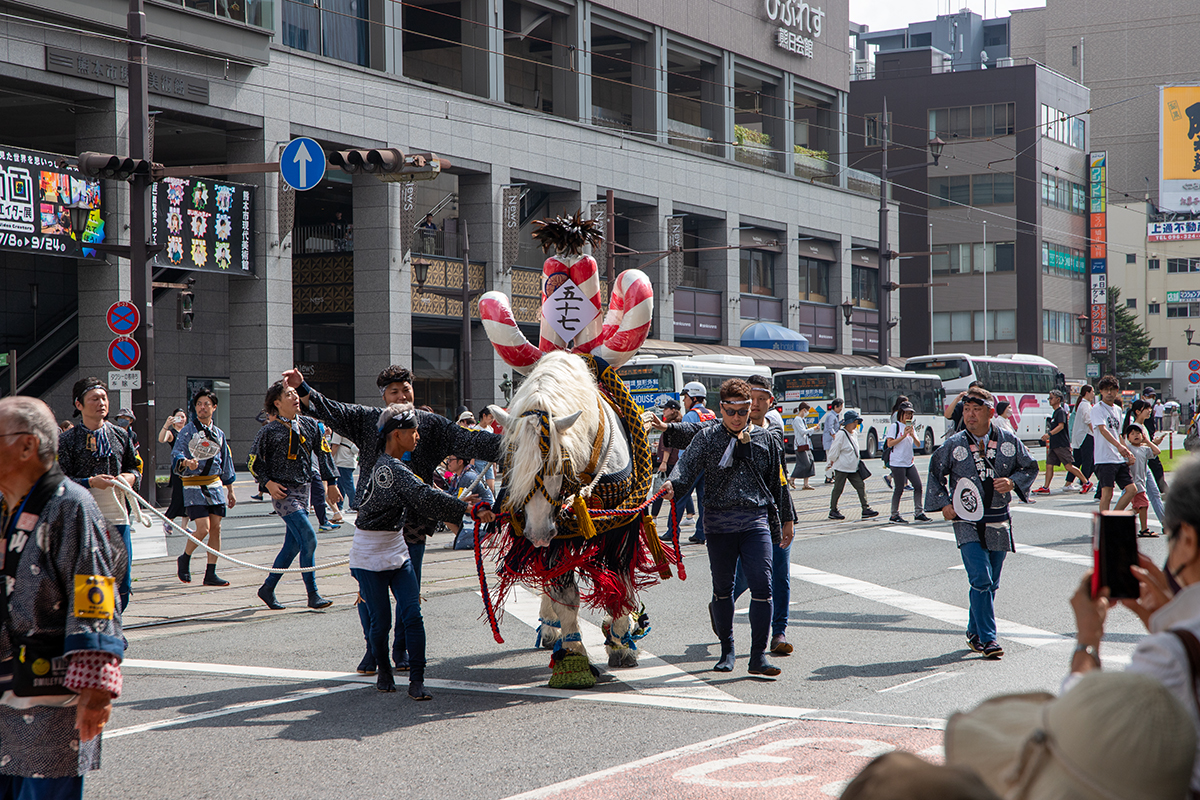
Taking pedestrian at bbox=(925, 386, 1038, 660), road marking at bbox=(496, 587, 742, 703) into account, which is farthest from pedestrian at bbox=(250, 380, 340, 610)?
pedestrian at bbox=(925, 386, 1038, 660)

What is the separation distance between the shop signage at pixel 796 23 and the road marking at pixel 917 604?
36296 mm

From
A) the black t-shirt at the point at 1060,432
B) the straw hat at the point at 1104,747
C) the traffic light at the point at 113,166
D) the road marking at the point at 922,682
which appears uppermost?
the traffic light at the point at 113,166

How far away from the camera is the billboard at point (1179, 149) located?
37656 millimetres

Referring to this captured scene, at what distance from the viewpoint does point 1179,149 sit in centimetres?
3816

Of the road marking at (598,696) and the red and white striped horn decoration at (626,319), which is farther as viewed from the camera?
the red and white striped horn decoration at (626,319)

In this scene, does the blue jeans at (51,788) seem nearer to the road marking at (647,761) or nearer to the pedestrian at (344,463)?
the road marking at (647,761)

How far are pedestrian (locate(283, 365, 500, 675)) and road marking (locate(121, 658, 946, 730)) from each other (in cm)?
49

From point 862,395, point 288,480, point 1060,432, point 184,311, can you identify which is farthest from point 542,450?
point 862,395

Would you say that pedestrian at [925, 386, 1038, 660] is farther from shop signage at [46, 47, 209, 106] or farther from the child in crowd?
shop signage at [46, 47, 209, 106]

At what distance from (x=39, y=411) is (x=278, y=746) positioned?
2.72 metres

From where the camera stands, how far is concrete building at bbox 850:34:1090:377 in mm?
65750

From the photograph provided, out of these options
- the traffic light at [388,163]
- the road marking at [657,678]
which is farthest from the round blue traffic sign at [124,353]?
the road marking at [657,678]

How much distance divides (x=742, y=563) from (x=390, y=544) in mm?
2236

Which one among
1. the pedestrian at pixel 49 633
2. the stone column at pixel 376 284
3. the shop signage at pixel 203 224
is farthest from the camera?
the stone column at pixel 376 284
